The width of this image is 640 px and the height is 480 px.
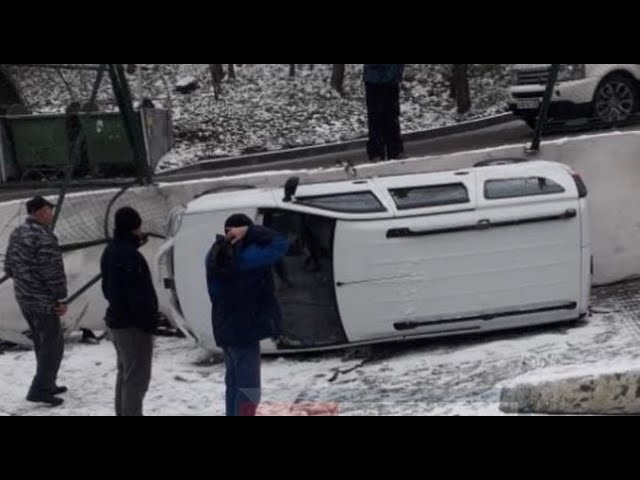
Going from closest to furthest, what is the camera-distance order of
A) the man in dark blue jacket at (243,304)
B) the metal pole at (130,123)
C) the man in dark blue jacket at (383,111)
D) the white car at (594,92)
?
the man in dark blue jacket at (243,304), the metal pole at (130,123), the man in dark blue jacket at (383,111), the white car at (594,92)

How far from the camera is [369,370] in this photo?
8641mm

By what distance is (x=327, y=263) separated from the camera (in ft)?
29.0

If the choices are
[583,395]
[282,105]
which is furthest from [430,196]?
[282,105]

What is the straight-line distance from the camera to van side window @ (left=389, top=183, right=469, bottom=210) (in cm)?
877

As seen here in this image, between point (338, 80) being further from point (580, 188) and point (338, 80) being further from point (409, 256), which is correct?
point (409, 256)

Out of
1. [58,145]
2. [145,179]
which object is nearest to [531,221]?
[145,179]

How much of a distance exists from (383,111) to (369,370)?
10.9 feet

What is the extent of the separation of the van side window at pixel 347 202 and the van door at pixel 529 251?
899mm

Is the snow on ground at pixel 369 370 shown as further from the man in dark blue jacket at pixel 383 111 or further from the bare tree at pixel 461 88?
the bare tree at pixel 461 88

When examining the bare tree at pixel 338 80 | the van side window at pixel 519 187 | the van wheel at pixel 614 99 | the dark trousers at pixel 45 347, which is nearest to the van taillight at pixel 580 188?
the van side window at pixel 519 187

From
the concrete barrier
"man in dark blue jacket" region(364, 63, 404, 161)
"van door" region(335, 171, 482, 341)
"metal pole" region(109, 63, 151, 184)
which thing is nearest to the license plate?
"man in dark blue jacket" region(364, 63, 404, 161)

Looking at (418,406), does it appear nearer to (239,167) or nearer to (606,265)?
(606,265)

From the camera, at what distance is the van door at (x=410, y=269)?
28.3ft

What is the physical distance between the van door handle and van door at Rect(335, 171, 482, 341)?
46 mm
